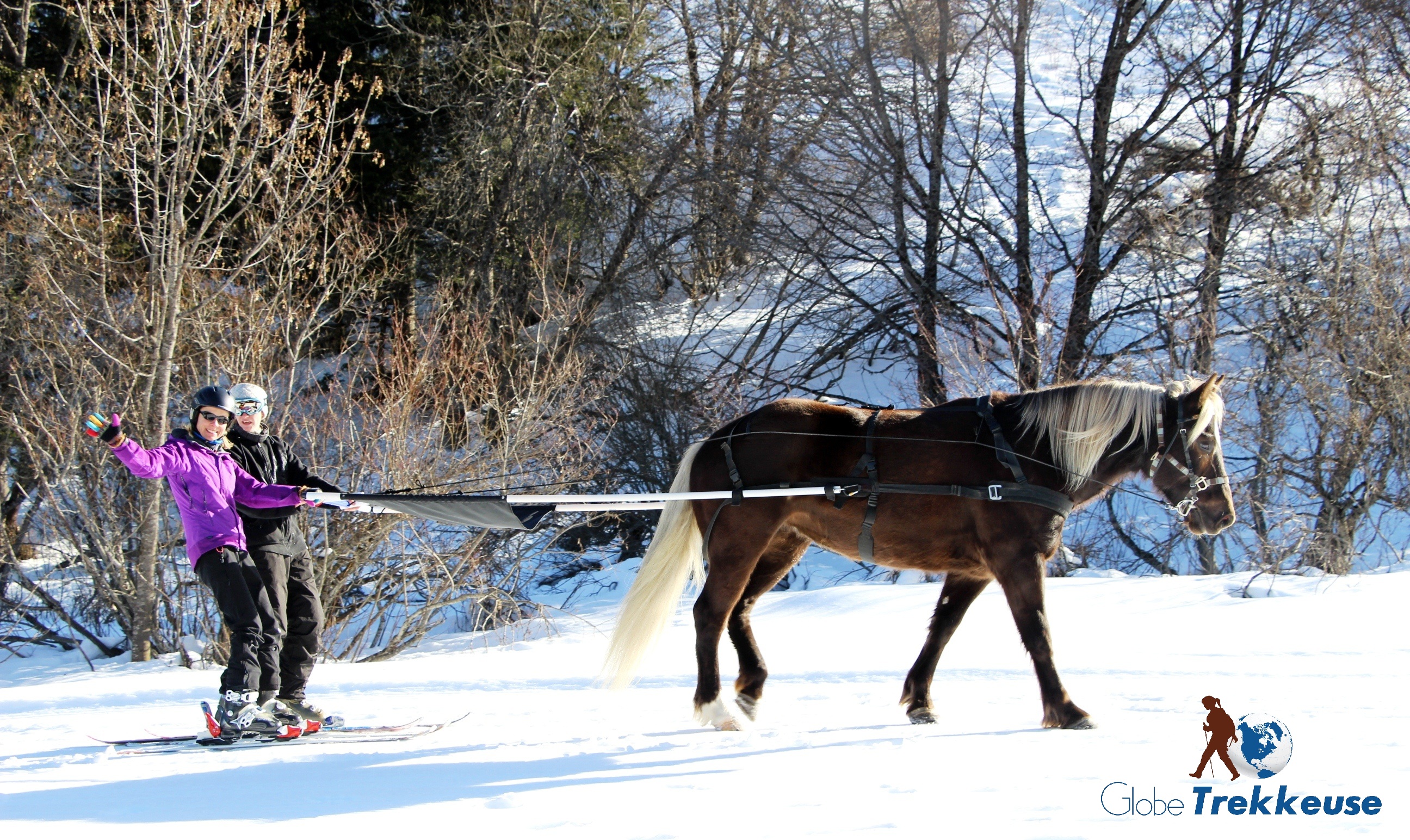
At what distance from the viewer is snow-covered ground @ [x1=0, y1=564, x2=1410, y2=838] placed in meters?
3.18

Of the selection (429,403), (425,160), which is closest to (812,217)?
(425,160)

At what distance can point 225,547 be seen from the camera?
442 cm

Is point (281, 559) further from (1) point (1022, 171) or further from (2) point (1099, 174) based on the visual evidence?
(1) point (1022, 171)

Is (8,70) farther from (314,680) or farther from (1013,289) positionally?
(1013,289)

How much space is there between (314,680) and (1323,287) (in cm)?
1210

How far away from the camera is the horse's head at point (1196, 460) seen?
15.5 ft

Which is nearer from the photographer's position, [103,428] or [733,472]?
[103,428]

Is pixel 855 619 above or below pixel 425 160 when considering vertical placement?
below

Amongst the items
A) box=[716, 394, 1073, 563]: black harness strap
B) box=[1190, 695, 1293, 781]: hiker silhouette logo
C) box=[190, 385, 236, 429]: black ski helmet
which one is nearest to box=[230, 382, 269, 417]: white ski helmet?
box=[190, 385, 236, 429]: black ski helmet

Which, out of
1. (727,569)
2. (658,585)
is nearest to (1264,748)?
(727,569)

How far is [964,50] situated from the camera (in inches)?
549

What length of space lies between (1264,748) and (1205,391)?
5.74ft

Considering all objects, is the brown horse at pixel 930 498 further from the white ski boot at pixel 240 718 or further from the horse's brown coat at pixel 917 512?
the white ski boot at pixel 240 718

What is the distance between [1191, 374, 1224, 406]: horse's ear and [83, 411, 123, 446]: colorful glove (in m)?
4.63
